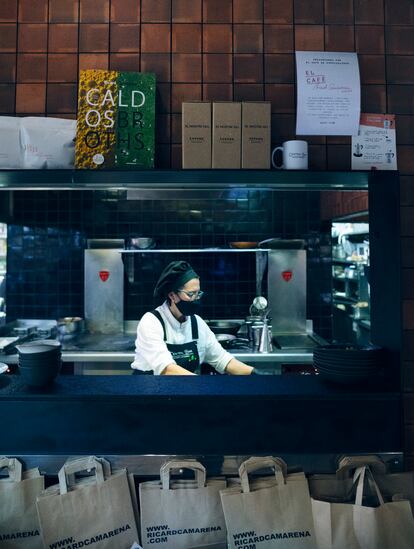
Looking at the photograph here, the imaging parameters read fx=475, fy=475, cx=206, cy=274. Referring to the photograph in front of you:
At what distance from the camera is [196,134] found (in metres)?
2.12

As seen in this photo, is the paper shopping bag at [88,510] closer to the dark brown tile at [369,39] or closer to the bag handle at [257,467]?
the bag handle at [257,467]

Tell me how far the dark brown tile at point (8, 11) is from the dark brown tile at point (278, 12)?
4.16 feet

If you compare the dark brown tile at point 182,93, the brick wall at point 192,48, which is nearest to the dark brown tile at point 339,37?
the brick wall at point 192,48

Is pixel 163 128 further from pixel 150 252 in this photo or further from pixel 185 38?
pixel 150 252

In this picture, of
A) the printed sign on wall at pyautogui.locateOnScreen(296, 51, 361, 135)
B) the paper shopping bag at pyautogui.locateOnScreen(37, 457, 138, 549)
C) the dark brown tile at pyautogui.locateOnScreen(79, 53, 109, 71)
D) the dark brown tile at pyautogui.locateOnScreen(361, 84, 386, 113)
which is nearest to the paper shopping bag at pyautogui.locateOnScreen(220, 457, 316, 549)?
the paper shopping bag at pyautogui.locateOnScreen(37, 457, 138, 549)

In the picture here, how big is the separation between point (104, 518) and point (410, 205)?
196 cm

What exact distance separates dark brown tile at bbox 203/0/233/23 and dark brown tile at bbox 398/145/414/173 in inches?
42.7

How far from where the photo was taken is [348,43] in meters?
2.40

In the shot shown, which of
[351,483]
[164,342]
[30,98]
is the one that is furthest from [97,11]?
[351,483]

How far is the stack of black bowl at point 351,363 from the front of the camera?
1868 millimetres

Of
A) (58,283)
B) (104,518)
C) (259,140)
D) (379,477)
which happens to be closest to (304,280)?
(58,283)

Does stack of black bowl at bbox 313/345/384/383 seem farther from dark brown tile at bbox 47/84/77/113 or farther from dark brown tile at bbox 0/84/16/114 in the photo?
dark brown tile at bbox 0/84/16/114

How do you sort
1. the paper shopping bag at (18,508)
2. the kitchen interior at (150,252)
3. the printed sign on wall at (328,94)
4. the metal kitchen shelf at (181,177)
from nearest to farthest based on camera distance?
the paper shopping bag at (18,508) < the metal kitchen shelf at (181,177) < the printed sign on wall at (328,94) < the kitchen interior at (150,252)

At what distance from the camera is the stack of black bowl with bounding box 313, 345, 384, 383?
187 centimetres
